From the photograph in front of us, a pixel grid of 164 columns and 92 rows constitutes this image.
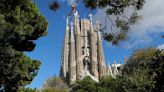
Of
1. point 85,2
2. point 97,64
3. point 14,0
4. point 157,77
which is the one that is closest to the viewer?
point 85,2

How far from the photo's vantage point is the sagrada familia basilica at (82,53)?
376 feet

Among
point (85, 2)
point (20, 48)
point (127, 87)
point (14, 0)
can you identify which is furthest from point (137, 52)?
point (85, 2)

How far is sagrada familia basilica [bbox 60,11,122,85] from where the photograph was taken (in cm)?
11456

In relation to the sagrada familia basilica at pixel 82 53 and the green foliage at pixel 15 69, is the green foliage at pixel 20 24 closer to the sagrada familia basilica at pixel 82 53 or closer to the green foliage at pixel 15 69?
the green foliage at pixel 15 69

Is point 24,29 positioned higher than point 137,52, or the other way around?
point 137,52

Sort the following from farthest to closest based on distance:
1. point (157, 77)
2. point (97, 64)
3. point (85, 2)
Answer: point (97, 64) < point (157, 77) < point (85, 2)

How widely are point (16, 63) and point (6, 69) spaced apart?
0.64m

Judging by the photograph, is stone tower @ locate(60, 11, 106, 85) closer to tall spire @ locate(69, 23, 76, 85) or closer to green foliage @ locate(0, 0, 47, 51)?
tall spire @ locate(69, 23, 76, 85)

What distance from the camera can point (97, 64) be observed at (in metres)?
119

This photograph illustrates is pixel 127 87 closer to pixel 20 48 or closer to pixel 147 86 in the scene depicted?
pixel 147 86

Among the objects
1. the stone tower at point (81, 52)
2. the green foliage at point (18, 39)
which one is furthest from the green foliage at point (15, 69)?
the stone tower at point (81, 52)

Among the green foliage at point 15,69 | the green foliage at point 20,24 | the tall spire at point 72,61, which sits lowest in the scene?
the green foliage at point 15,69

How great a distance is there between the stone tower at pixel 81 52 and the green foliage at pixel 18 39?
8675cm

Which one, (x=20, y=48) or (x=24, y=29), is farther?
(x=20, y=48)
